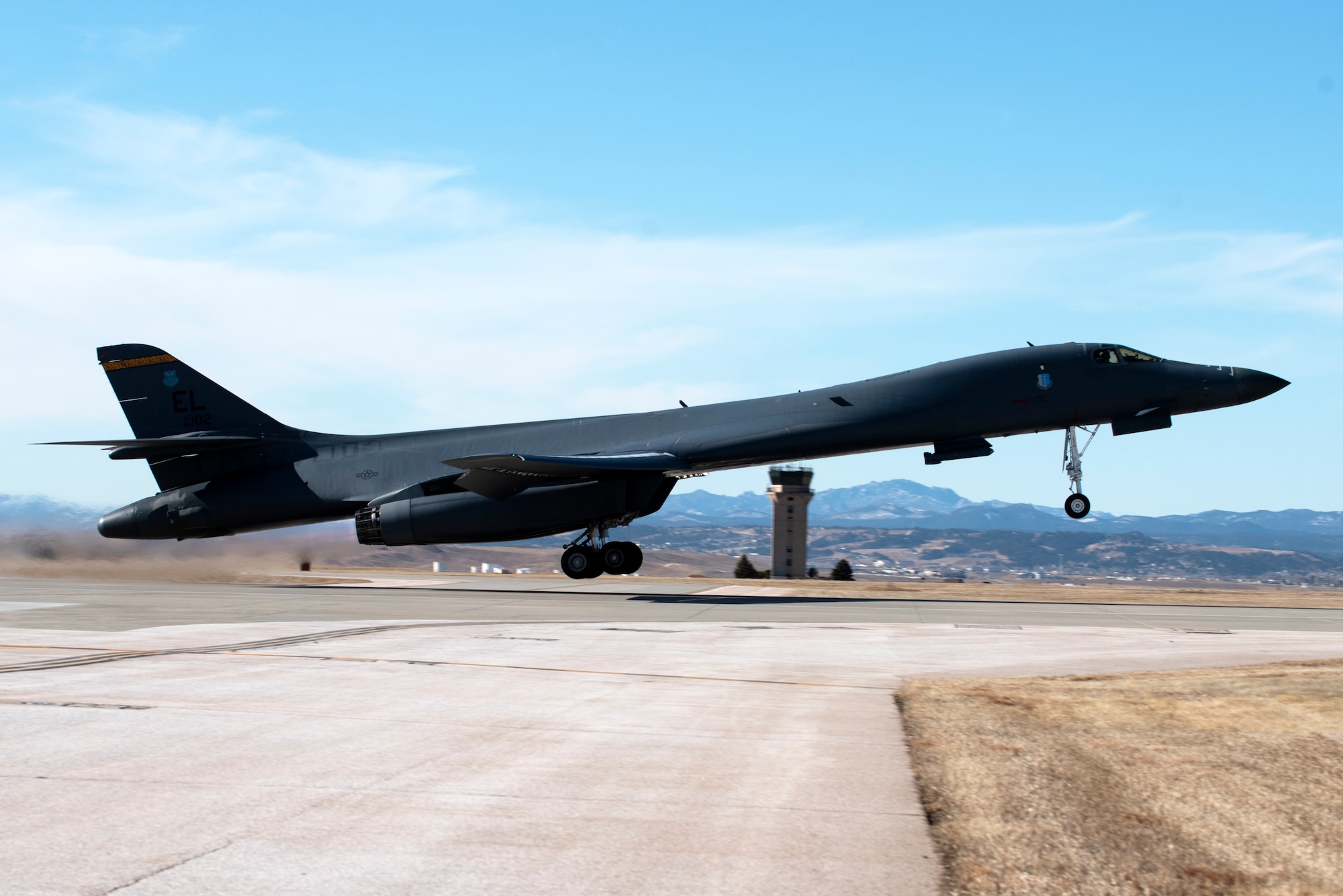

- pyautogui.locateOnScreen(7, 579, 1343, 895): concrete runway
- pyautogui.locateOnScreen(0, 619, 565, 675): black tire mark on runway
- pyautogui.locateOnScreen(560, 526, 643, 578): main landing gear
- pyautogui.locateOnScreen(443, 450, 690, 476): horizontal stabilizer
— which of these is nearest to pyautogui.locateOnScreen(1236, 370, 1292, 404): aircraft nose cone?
pyautogui.locateOnScreen(7, 579, 1343, 895): concrete runway

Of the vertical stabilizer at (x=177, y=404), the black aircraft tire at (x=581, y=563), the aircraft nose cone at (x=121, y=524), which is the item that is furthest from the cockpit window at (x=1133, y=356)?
the aircraft nose cone at (x=121, y=524)

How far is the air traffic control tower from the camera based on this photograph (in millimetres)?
56688

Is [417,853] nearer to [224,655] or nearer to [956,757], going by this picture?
[956,757]

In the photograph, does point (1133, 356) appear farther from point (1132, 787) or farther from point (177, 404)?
point (177, 404)

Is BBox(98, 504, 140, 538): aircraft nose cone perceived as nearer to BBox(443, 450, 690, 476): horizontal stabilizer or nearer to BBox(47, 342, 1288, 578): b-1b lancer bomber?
BBox(47, 342, 1288, 578): b-1b lancer bomber

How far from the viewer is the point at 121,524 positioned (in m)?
27.1

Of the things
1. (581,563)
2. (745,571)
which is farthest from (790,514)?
(581,563)

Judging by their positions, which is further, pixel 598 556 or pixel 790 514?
pixel 790 514

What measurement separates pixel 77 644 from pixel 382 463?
A: 50.8 feet

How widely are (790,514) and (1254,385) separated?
3540cm

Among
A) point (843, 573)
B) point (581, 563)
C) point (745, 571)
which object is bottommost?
point (745, 571)

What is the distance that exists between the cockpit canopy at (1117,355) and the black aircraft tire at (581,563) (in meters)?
12.0

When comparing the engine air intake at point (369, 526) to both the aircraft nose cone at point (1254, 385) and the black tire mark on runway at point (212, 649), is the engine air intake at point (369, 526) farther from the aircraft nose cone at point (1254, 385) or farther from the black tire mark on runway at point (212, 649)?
the aircraft nose cone at point (1254, 385)

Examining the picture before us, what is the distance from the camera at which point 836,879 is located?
3.90 meters
